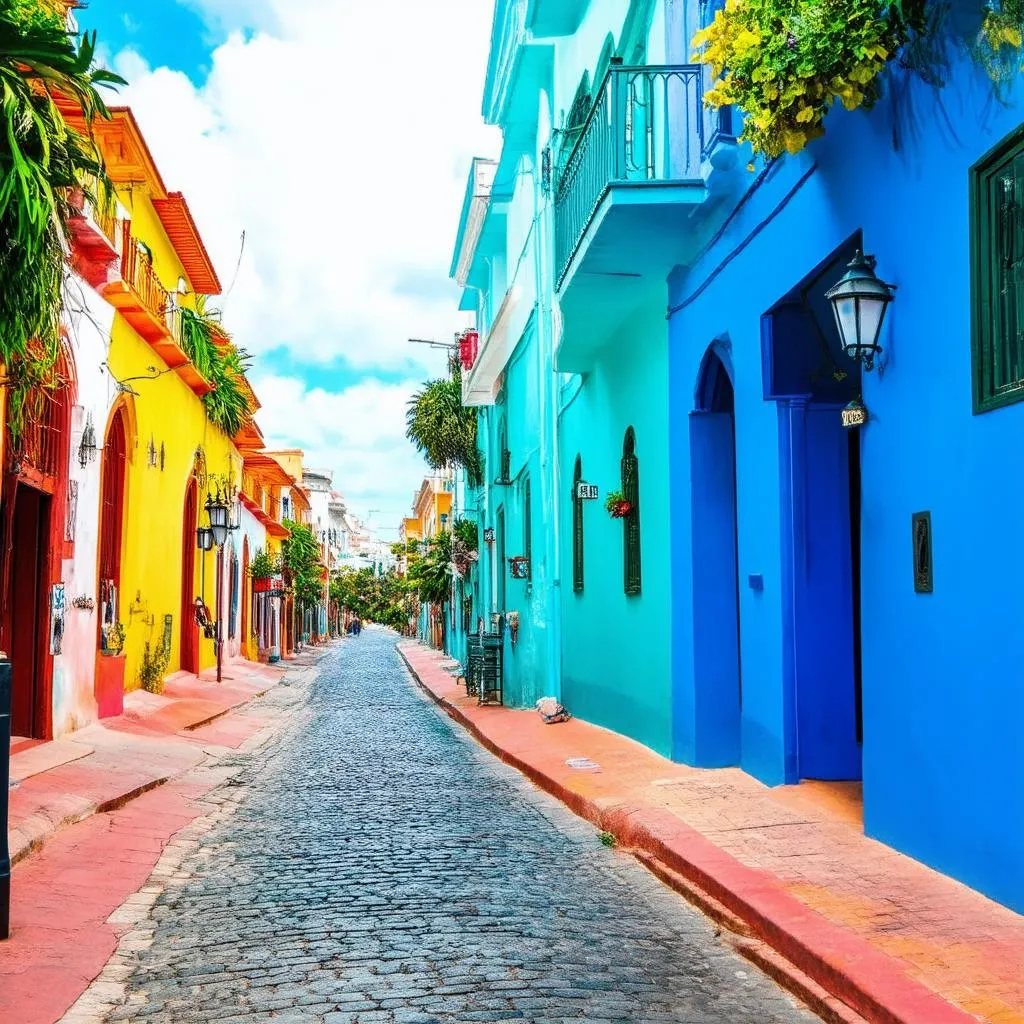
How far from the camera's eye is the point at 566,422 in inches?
668

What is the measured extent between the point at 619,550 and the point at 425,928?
27.1ft

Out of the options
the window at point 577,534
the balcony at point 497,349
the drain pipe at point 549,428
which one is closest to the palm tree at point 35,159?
the window at point 577,534

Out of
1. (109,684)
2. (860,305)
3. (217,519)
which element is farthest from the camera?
(217,519)

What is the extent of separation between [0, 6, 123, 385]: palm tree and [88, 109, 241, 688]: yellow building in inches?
183

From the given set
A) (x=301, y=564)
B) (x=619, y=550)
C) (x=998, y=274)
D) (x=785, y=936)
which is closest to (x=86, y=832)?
(x=785, y=936)

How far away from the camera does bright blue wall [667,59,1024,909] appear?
17.5 feet

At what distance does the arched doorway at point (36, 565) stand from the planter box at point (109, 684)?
2.34m

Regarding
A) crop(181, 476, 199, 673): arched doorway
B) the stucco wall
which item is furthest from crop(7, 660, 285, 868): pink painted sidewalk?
crop(181, 476, 199, 673): arched doorway

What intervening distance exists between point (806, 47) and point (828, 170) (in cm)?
139

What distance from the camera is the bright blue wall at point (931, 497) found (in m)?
5.35

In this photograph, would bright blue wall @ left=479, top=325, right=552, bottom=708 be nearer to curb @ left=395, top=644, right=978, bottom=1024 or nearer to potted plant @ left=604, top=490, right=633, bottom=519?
potted plant @ left=604, top=490, right=633, bottom=519

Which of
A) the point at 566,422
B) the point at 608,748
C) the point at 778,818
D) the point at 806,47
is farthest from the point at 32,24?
the point at 566,422

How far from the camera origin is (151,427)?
18719 mm

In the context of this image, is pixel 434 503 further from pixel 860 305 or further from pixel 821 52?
pixel 821 52
